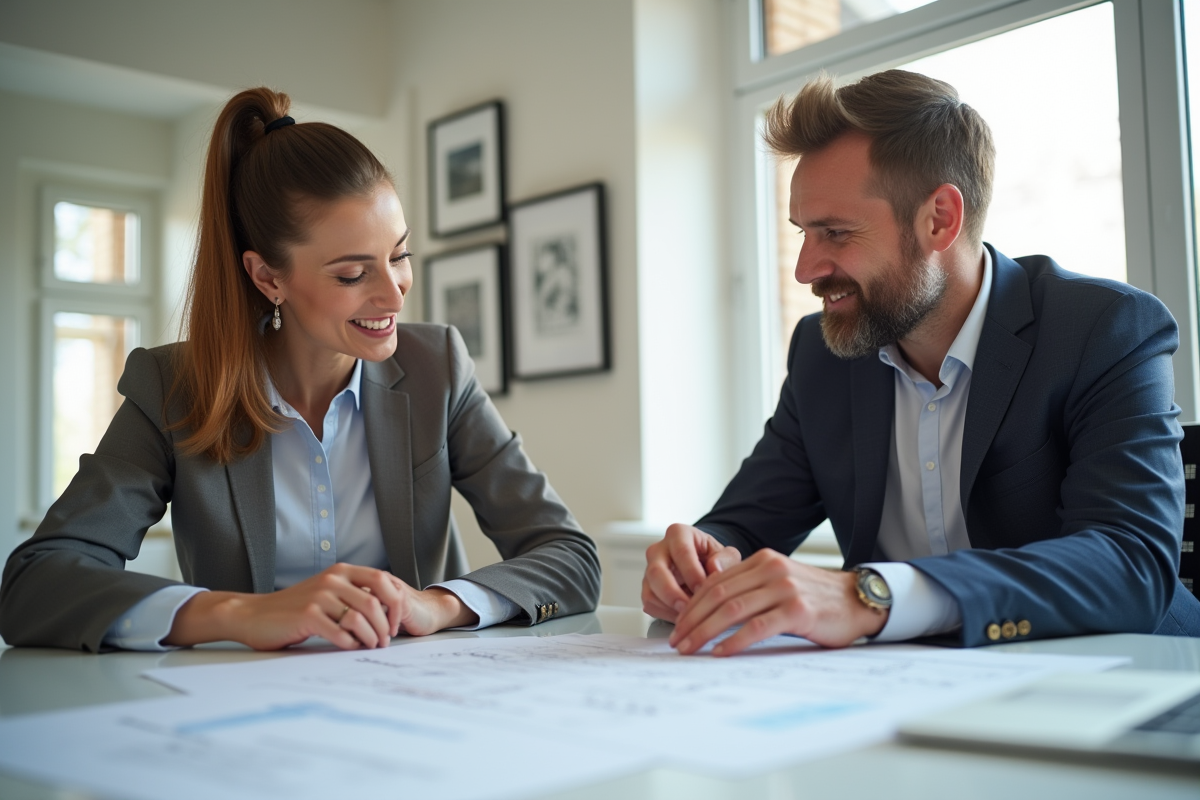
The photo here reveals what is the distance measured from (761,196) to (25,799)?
3.16m

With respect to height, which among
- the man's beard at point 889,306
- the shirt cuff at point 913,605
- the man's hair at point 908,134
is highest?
the man's hair at point 908,134

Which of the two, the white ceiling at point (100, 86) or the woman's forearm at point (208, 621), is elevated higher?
the white ceiling at point (100, 86)

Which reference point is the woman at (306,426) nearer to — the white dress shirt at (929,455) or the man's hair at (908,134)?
the white dress shirt at (929,455)

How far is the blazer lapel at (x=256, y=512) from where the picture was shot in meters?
1.52

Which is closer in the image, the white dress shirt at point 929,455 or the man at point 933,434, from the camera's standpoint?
the man at point 933,434

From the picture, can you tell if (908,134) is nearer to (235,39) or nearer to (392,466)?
(392,466)

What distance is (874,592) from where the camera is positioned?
105 cm

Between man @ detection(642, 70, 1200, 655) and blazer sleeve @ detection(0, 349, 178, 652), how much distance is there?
0.66 metres

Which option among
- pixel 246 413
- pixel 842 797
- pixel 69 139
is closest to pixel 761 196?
pixel 246 413

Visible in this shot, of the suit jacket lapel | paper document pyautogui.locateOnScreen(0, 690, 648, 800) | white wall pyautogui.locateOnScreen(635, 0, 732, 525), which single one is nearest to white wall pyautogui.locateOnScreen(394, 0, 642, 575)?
white wall pyautogui.locateOnScreen(635, 0, 732, 525)

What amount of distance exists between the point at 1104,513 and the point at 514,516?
34.1 inches

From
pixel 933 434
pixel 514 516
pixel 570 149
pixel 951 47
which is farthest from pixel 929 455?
pixel 570 149

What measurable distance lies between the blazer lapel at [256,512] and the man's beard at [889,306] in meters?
0.93

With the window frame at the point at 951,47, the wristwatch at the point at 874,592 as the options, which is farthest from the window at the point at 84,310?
the wristwatch at the point at 874,592
